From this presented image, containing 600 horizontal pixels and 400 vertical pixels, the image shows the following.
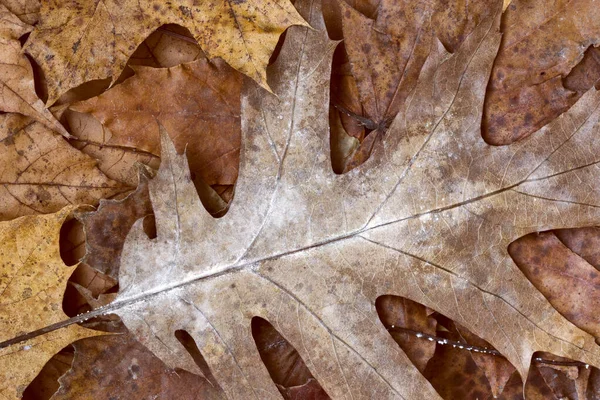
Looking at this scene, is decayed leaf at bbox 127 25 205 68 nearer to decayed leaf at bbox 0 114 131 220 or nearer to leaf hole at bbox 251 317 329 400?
decayed leaf at bbox 0 114 131 220

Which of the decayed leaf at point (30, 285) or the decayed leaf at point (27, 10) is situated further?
the decayed leaf at point (27, 10)

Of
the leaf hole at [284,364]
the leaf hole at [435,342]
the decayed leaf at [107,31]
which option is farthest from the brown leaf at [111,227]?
the leaf hole at [435,342]

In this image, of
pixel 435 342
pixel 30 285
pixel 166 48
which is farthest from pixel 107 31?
pixel 435 342

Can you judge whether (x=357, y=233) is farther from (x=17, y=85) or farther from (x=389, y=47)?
(x=17, y=85)

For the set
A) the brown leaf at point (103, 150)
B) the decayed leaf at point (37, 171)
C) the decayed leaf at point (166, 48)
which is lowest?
the decayed leaf at point (37, 171)

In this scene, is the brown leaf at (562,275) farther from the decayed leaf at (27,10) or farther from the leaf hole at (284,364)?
the decayed leaf at (27,10)
